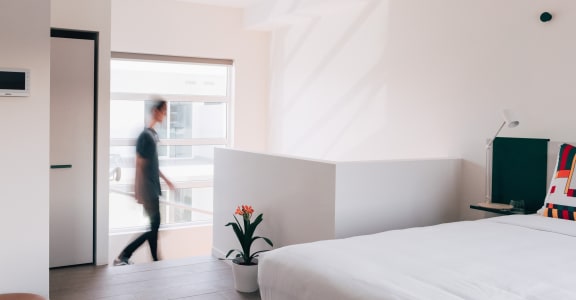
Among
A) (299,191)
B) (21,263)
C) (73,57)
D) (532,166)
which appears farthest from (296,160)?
(73,57)

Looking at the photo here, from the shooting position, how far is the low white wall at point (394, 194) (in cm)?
309

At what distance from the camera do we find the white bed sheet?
171 centimetres

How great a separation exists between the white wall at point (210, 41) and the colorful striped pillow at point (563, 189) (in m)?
3.83

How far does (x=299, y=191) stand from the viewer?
3410 mm

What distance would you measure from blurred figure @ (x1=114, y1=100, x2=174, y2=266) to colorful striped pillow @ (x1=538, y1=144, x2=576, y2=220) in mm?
3554

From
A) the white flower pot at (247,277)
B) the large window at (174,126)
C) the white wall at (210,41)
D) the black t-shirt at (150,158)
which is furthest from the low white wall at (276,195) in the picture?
the white wall at (210,41)

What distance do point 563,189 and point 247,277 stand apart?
2.05 metres

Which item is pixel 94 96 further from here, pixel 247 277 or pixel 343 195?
pixel 343 195

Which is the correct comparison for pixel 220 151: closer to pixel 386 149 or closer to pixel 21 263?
pixel 386 149

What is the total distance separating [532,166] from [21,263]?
3222 millimetres

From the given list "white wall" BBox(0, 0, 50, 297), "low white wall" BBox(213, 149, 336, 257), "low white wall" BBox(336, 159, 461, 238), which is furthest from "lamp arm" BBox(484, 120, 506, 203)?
"white wall" BBox(0, 0, 50, 297)

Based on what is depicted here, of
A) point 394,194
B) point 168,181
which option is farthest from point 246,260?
point 168,181

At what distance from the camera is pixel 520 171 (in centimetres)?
331

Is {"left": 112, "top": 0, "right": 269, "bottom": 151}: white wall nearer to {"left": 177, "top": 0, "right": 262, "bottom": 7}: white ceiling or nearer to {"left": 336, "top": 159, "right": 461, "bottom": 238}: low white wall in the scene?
{"left": 177, "top": 0, "right": 262, "bottom": 7}: white ceiling
